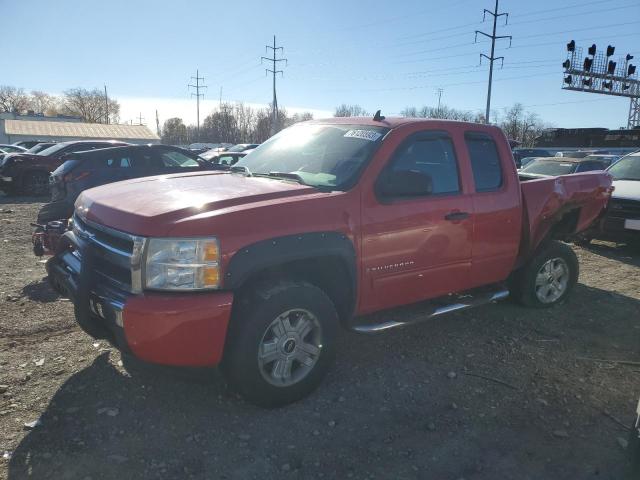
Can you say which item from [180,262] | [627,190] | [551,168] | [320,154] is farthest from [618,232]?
[180,262]

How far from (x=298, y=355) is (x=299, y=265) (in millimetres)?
609

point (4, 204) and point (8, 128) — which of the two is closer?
point (4, 204)

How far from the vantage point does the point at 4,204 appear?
1375cm

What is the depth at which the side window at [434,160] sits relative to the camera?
3932 millimetres

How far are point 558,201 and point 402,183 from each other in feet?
7.98

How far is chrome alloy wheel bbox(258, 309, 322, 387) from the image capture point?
10.5ft

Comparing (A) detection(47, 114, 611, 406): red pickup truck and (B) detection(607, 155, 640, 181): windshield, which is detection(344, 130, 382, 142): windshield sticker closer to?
(A) detection(47, 114, 611, 406): red pickup truck

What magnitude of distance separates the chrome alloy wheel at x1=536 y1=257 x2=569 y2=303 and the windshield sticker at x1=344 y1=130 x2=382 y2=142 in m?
2.61

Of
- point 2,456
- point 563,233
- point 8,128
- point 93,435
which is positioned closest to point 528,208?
point 563,233

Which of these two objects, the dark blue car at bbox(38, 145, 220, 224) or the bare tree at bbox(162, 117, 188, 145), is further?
the bare tree at bbox(162, 117, 188, 145)

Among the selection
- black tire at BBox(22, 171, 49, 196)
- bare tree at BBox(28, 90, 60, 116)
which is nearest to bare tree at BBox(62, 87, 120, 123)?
bare tree at BBox(28, 90, 60, 116)

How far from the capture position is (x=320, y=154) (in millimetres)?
3979

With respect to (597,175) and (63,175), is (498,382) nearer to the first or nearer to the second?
(597,175)

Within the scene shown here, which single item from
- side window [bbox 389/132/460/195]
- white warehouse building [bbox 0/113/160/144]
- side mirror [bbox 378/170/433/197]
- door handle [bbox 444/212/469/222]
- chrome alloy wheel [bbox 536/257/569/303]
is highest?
white warehouse building [bbox 0/113/160/144]
